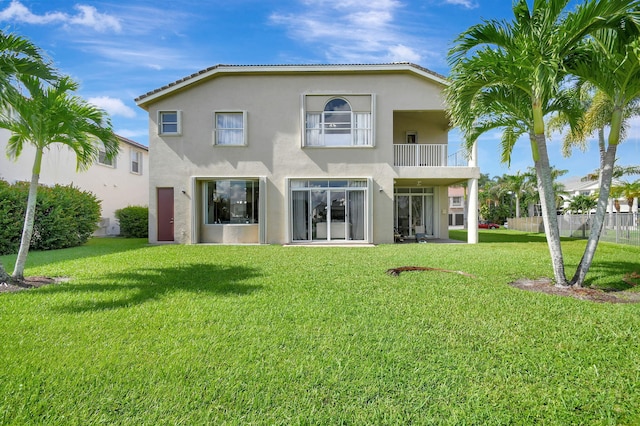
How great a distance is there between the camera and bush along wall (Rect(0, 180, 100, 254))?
1271 cm

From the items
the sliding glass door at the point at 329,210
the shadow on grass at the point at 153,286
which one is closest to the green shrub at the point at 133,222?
the sliding glass door at the point at 329,210

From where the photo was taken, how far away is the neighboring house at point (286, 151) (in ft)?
53.8

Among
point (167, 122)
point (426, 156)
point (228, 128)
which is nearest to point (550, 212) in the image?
point (426, 156)

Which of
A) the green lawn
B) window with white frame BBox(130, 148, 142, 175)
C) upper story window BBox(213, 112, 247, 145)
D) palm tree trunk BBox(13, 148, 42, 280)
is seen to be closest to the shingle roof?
upper story window BBox(213, 112, 247, 145)

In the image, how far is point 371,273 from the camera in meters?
8.59

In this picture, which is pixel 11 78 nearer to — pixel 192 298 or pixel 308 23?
pixel 192 298

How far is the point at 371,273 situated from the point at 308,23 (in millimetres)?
9882

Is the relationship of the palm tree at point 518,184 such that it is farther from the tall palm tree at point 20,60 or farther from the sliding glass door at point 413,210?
the tall palm tree at point 20,60

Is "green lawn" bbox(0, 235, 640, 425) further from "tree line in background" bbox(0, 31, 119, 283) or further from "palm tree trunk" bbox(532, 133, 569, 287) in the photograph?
"tree line in background" bbox(0, 31, 119, 283)

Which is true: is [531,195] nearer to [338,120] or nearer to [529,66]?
[338,120]

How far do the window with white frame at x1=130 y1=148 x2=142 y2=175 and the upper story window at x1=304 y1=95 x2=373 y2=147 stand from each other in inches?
678

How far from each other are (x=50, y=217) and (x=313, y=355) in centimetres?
1533

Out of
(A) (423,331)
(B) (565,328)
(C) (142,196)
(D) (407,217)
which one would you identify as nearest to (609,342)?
(B) (565,328)

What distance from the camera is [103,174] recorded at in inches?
913
